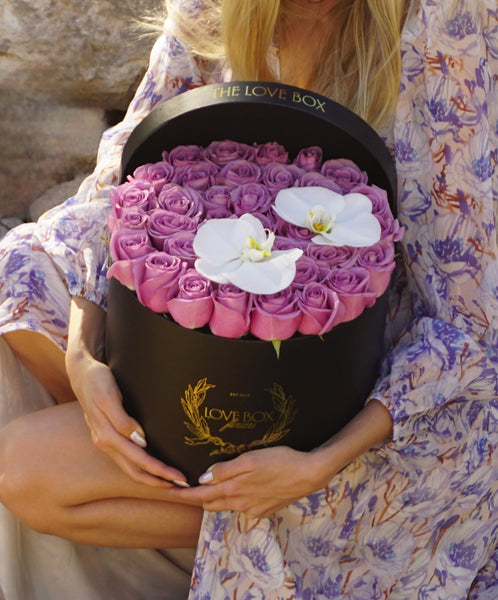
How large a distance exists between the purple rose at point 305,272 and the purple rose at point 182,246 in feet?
0.37

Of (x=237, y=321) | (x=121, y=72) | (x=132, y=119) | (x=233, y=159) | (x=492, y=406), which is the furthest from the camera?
(x=121, y=72)

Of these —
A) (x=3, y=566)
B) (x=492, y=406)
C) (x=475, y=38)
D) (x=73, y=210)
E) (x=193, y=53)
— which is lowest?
(x=3, y=566)

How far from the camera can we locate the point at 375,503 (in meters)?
1.20

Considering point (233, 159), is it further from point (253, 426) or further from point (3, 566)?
point (3, 566)

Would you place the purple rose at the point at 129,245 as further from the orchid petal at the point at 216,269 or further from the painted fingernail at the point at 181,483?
the painted fingernail at the point at 181,483

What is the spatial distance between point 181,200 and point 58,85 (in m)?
1.14

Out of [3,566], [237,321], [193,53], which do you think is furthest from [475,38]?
[3,566]

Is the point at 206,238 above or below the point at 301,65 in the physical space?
below

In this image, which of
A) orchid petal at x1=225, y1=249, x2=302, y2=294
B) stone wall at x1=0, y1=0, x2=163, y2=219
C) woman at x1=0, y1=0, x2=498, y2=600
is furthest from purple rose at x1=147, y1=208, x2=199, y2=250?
stone wall at x1=0, y1=0, x2=163, y2=219

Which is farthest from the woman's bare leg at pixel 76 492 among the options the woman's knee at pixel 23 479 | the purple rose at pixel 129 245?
the purple rose at pixel 129 245

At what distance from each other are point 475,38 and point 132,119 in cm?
51

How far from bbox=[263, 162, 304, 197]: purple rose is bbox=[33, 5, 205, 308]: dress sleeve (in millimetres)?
287

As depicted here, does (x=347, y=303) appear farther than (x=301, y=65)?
No

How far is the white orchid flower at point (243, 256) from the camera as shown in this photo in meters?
0.92
